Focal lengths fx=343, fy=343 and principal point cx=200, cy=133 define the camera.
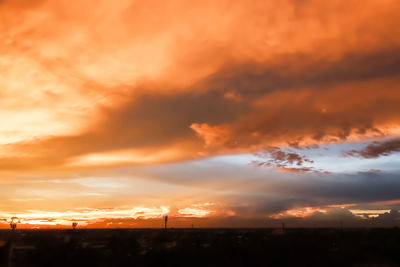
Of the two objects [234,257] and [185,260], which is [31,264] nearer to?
[185,260]

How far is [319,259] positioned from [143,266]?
18.3 metres

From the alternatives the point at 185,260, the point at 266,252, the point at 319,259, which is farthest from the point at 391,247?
the point at 185,260

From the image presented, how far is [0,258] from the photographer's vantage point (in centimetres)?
4203

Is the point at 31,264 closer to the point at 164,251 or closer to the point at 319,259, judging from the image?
the point at 164,251

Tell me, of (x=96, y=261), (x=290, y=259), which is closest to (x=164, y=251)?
(x=96, y=261)

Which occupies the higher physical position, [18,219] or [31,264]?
[18,219]

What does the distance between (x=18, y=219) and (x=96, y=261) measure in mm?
15803

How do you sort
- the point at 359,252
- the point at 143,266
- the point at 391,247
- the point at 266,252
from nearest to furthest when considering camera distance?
the point at 143,266
the point at 266,252
the point at 359,252
the point at 391,247

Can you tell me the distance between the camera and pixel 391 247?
45.2m

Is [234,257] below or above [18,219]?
below

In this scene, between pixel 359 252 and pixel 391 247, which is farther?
pixel 391 247

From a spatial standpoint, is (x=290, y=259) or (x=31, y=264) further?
(x=31, y=264)

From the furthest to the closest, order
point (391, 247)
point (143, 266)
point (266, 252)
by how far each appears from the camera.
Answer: point (391, 247) < point (266, 252) < point (143, 266)

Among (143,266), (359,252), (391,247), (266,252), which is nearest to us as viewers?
(143,266)
